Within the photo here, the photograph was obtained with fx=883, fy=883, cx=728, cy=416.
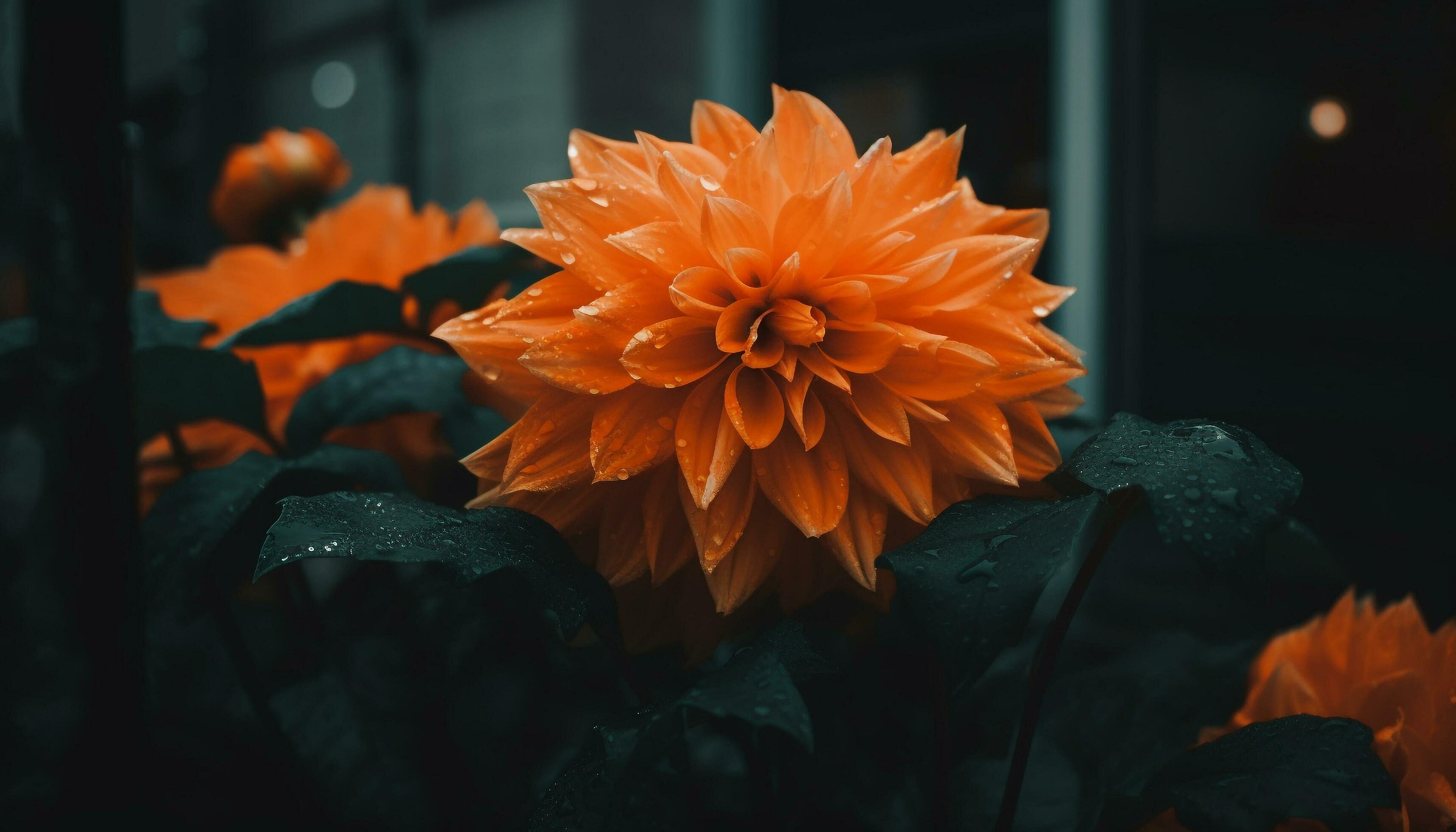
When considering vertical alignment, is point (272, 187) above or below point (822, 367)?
above

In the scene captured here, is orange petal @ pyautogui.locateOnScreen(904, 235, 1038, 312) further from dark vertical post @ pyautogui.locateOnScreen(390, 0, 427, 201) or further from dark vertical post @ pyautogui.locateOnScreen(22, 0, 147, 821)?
dark vertical post @ pyautogui.locateOnScreen(390, 0, 427, 201)

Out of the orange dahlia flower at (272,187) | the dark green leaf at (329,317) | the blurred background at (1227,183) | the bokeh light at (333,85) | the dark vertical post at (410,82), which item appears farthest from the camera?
the bokeh light at (333,85)

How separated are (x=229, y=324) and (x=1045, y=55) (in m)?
1.90

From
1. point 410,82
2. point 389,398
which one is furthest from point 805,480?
point 410,82

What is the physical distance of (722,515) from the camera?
0.37m

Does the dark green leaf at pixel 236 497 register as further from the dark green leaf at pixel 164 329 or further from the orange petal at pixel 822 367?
the orange petal at pixel 822 367

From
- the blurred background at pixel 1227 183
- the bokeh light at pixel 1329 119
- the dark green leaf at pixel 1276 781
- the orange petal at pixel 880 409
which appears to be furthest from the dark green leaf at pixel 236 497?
the bokeh light at pixel 1329 119

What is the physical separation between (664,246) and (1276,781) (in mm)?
328

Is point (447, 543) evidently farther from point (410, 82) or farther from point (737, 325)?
point (410, 82)

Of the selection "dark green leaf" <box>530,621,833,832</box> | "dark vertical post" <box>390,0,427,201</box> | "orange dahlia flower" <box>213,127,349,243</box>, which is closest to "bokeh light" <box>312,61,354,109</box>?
"dark vertical post" <box>390,0,427,201</box>

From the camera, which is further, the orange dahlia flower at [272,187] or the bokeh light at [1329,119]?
the bokeh light at [1329,119]

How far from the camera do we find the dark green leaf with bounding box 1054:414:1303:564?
0.28 meters

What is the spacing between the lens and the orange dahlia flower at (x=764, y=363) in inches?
14.9

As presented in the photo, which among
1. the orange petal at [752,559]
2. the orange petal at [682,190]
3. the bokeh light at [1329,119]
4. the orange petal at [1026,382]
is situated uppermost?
the bokeh light at [1329,119]
